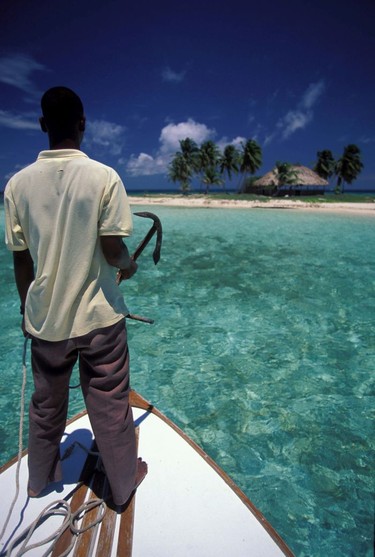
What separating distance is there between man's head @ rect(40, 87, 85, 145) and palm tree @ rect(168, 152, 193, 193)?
64.6 metres

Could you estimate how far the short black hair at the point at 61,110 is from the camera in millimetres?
1646

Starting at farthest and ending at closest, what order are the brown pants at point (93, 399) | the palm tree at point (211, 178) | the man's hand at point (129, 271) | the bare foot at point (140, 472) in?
the palm tree at point (211, 178) < the bare foot at point (140, 472) < the man's hand at point (129, 271) < the brown pants at point (93, 399)

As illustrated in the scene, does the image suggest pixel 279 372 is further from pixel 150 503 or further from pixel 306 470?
pixel 150 503

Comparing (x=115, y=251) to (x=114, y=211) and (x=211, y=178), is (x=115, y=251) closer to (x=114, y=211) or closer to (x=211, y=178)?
(x=114, y=211)

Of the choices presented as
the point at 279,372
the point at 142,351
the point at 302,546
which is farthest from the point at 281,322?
the point at 302,546

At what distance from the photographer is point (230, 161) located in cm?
6244

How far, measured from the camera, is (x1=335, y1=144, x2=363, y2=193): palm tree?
189 feet

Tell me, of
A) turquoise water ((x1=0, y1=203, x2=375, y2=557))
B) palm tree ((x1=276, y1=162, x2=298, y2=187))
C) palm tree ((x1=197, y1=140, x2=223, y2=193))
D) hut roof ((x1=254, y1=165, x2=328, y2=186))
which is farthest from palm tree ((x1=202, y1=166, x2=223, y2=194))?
turquoise water ((x1=0, y1=203, x2=375, y2=557))

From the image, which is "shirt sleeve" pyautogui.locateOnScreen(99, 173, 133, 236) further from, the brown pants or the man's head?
the brown pants

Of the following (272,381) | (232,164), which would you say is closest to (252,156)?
(232,164)

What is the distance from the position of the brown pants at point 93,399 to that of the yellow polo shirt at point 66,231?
10cm

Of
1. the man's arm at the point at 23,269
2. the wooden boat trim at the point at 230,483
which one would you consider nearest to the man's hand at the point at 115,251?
the man's arm at the point at 23,269

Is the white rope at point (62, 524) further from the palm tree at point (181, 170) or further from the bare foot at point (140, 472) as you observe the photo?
the palm tree at point (181, 170)

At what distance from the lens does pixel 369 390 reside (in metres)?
4.50
